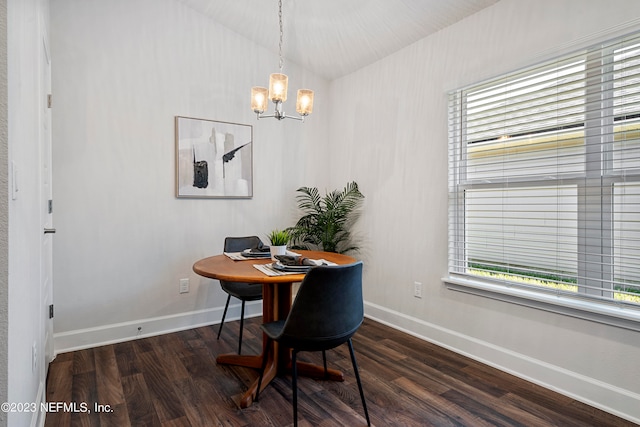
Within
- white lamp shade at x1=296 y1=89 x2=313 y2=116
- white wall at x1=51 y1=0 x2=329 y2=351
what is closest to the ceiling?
white wall at x1=51 y1=0 x2=329 y2=351

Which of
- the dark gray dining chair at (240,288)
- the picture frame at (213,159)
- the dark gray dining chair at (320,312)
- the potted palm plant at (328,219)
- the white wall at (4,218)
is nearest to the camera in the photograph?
the white wall at (4,218)

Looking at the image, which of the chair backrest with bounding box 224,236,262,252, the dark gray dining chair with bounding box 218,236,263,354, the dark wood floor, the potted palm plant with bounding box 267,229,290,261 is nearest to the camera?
the dark wood floor

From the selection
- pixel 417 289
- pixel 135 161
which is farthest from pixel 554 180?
pixel 135 161

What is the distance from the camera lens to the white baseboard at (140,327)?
9.11 feet

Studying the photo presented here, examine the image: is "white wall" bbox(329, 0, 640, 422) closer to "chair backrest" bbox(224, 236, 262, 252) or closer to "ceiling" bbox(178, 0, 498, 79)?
"ceiling" bbox(178, 0, 498, 79)

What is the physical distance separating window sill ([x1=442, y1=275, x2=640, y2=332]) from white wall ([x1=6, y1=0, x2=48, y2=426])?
8.47 feet

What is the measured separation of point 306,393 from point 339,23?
2.89m

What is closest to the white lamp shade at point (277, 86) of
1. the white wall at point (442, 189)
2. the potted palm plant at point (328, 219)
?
the white wall at point (442, 189)

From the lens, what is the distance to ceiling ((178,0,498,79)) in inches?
108

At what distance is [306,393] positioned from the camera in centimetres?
215

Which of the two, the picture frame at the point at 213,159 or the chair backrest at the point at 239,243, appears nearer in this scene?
the chair backrest at the point at 239,243

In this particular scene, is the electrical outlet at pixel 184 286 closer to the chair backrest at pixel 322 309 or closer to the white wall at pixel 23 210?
the white wall at pixel 23 210

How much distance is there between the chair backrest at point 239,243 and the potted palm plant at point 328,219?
632mm

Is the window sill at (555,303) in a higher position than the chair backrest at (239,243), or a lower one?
lower
